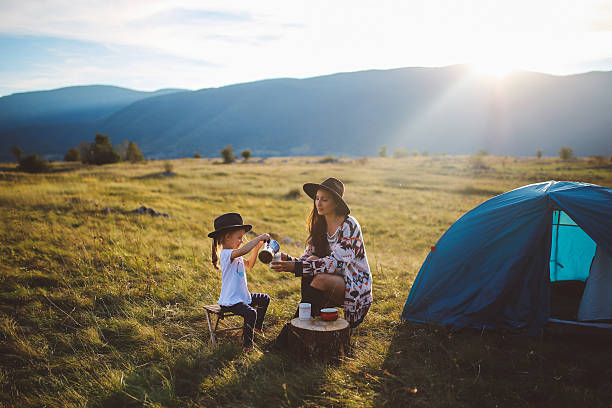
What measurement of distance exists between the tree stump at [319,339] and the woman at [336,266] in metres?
0.40

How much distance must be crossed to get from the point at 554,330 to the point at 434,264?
1.71 meters

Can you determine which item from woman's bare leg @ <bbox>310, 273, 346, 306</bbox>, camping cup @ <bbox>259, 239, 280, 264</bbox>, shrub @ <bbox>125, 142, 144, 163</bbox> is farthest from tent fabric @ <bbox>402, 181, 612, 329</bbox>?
shrub @ <bbox>125, 142, 144, 163</bbox>

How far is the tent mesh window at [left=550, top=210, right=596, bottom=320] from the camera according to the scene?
6977 millimetres

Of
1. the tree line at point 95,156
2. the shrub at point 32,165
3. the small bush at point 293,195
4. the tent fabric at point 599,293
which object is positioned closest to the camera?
the tent fabric at point 599,293

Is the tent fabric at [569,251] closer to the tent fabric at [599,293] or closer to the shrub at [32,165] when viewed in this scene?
the tent fabric at [599,293]

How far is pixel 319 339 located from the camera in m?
4.32

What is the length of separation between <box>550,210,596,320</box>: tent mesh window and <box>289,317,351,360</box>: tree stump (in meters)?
4.57

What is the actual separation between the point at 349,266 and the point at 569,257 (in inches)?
205

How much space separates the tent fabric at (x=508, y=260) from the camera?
493cm

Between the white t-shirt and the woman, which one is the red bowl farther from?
the white t-shirt

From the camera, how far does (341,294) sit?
4.86m

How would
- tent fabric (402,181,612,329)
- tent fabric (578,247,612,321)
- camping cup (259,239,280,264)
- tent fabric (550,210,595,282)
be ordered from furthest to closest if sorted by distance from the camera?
tent fabric (550,210,595,282) < tent fabric (578,247,612,321) < tent fabric (402,181,612,329) < camping cup (259,239,280,264)

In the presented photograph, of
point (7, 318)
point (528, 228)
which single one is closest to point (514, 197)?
point (528, 228)

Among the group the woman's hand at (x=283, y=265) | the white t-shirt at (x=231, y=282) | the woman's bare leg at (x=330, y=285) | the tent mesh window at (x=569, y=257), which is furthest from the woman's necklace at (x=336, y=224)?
the tent mesh window at (x=569, y=257)
